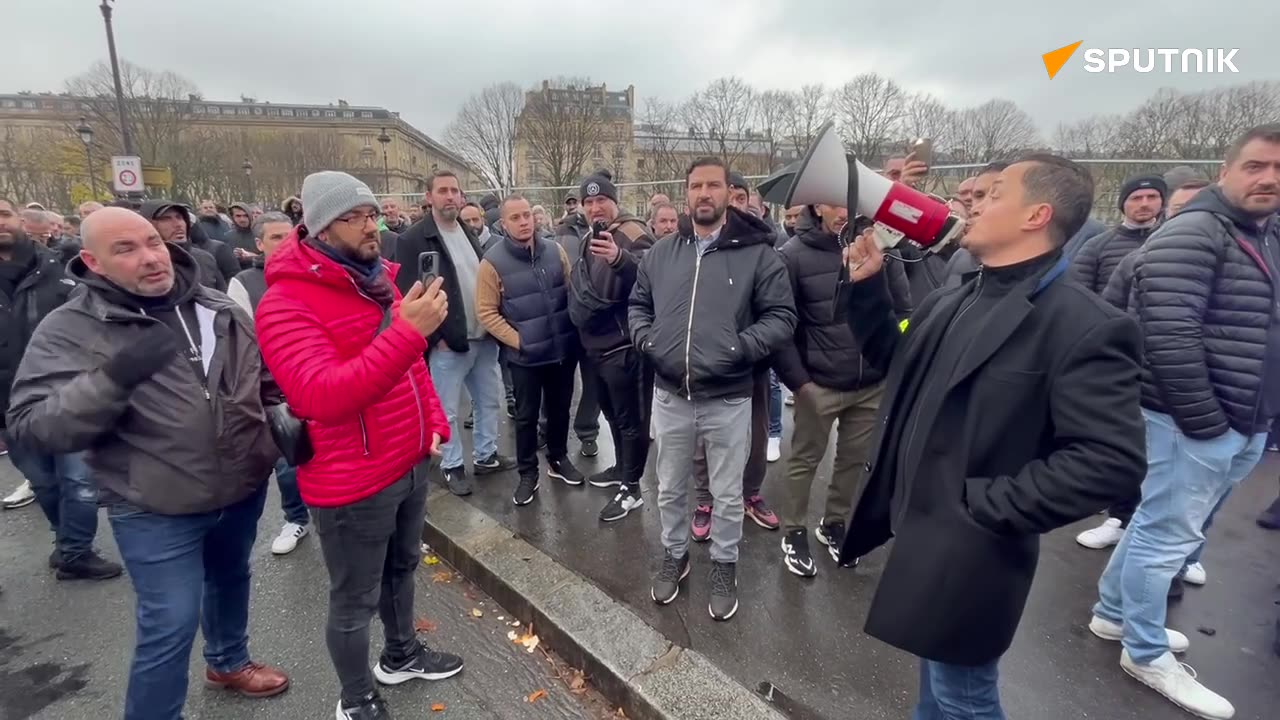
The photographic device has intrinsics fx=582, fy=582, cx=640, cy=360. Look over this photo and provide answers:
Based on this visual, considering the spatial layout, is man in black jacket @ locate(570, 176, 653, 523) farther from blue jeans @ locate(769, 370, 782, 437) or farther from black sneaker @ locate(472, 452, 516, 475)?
blue jeans @ locate(769, 370, 782, 437)

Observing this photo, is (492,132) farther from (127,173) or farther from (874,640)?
(874,640)

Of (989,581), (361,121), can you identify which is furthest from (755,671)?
(361,121)

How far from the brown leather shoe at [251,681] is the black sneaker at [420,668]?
0.41 m

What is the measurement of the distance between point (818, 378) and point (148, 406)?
3.06 metres

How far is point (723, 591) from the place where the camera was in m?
3.05

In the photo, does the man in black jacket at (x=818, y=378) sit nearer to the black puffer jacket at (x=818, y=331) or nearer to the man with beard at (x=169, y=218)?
the black puffer jacket at (x=818, y=331)

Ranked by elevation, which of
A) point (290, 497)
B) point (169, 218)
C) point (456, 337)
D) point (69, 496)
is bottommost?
point (290, 497)

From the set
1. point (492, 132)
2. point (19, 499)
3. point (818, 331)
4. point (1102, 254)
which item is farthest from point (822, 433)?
point (492, 132)

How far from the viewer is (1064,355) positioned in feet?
5.02

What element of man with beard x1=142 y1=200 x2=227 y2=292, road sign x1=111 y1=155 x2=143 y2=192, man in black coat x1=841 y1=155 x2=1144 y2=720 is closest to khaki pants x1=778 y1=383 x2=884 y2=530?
man in black coat x1=841 y1=155 x2=1144 y2=720

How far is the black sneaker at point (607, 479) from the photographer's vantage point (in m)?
4.57

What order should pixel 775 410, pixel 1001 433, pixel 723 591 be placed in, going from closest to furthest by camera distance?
pixel 1001 433 < pixel 723 591 < pixel 775 410

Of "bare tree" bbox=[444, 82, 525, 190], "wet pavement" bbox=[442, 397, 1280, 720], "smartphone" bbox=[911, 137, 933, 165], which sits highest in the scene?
"bare tree" bbox=[444, 82, 525, 190]

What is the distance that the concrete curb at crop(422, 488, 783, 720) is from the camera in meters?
2.41
